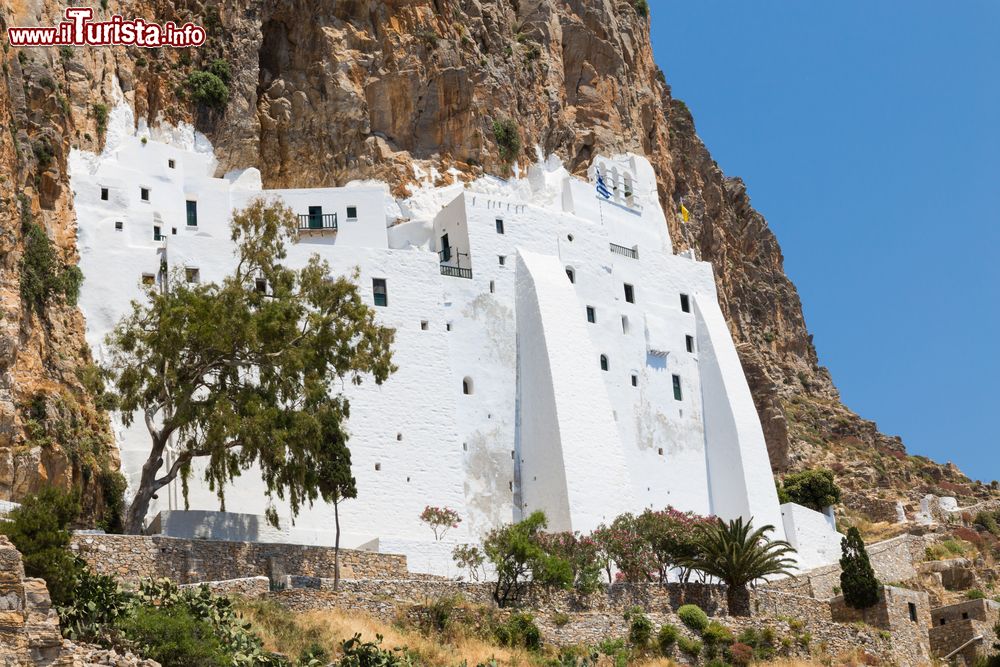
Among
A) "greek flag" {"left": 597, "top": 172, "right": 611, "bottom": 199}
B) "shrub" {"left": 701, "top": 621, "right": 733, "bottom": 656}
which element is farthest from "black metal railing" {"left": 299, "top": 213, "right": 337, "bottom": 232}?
"shrub" {"left": 701, "top": 621, "right": 733, "bottom": 656}

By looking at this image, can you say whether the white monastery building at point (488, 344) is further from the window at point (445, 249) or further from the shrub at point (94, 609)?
the shrub at point (94, 609)

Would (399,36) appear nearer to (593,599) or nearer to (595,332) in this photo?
(595,332)

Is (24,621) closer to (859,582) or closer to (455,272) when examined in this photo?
(859,582)

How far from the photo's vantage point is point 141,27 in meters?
45.0

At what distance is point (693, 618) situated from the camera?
32.7 metres

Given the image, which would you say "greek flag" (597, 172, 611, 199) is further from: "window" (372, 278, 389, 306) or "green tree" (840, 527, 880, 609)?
"green tree" (840, 527, 880, 609)

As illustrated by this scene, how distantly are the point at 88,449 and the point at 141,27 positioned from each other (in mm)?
17131

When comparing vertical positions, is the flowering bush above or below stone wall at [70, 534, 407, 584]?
above

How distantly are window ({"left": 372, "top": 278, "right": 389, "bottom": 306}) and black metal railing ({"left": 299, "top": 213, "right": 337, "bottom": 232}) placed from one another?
124 inches

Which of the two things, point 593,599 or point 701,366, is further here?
point 701,366

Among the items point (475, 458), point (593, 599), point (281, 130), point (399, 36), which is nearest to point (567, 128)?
point (399, 36)

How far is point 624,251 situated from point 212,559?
74.5ft

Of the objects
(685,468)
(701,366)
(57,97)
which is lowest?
(685,468)

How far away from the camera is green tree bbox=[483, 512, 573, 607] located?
3200cm
